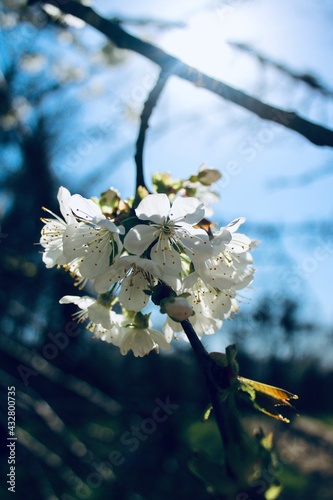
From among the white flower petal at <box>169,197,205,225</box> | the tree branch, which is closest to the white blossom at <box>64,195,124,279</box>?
the white flower petal at <box>169,197,205,225</box>

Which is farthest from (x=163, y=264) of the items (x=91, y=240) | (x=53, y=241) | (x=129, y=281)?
(x=53, y=241)

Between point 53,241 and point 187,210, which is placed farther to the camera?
point 53,241

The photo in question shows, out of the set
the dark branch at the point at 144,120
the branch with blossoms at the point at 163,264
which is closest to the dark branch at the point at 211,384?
the branch with blossoms at the point at 163,264

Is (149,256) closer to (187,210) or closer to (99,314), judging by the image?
(187,210)

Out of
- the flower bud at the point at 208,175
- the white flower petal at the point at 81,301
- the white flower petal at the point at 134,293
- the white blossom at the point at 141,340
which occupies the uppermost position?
the flower bud at the point at 208,175

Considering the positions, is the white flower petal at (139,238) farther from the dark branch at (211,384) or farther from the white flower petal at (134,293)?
the dark branch at (211,384)

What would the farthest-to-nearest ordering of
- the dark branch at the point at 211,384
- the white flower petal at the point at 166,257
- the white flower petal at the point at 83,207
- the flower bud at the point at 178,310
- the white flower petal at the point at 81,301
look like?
1. the white flower petal at the point at 81,301
2. the white flower petal at the point at 83,207
3. the white flower petal at the point at 166,257
4. the flower bud at the point at 178,310
5. the dark branch at the point at 211,384
